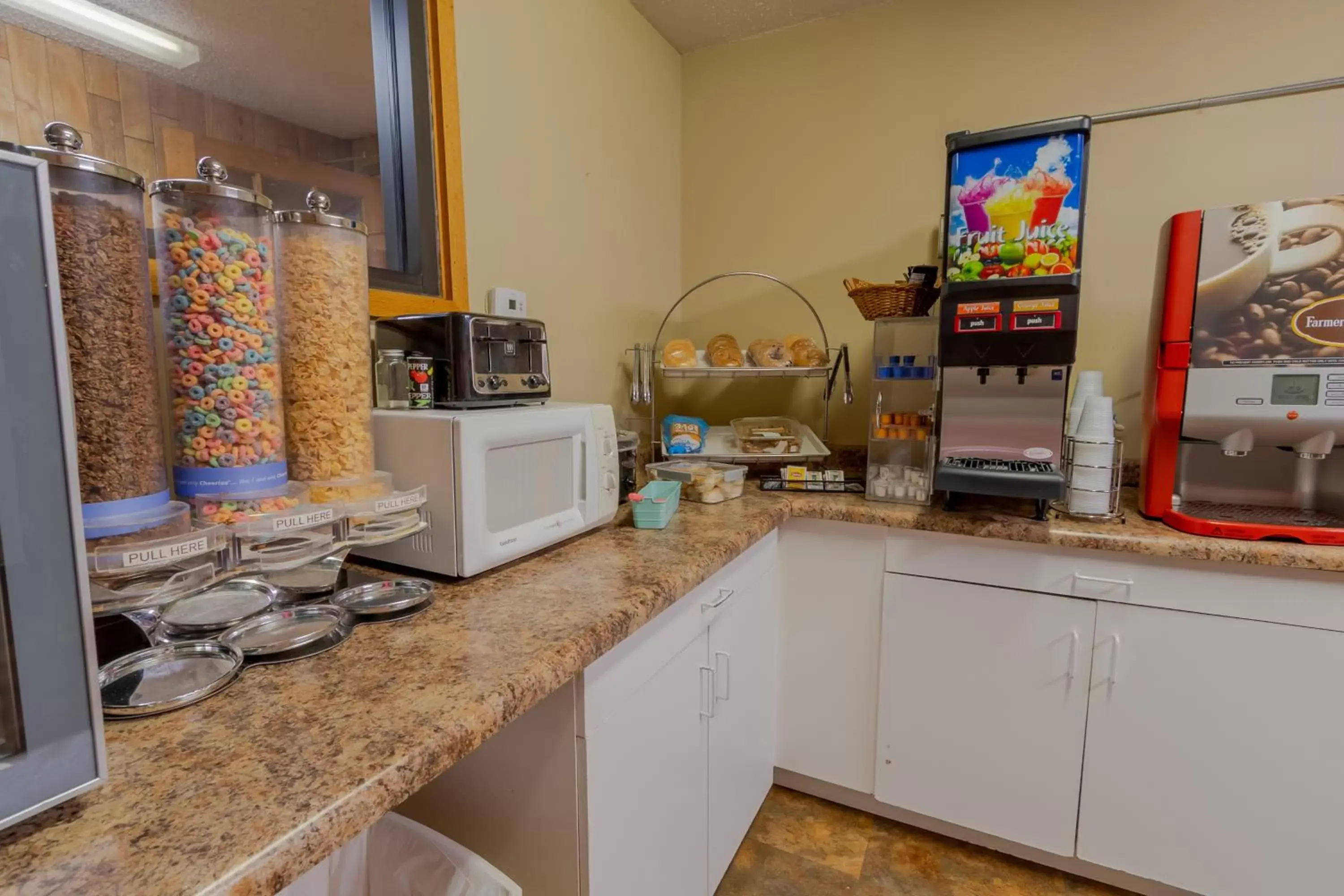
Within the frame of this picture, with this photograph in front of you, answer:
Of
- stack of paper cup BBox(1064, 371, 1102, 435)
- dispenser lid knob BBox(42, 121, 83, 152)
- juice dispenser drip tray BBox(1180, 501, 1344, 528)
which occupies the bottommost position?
juice dispenser drip tray BBox(1180, 501, 1344, 528)

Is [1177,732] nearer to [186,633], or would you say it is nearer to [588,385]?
[588,385]

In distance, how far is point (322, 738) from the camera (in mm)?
581

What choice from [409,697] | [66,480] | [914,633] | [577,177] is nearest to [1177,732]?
[914,633]

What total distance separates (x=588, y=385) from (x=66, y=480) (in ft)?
4.56

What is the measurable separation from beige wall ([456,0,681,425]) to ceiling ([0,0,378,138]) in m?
0.21

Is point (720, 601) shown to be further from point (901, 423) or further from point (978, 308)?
point (978, 308)

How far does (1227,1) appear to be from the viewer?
1.55 m

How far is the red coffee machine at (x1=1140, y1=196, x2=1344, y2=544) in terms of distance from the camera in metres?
1.19

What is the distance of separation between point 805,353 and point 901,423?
374 millimetres

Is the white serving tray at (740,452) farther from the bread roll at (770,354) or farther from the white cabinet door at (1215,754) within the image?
the white cabinet door at (1215,754)

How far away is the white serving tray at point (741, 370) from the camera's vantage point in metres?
1.77

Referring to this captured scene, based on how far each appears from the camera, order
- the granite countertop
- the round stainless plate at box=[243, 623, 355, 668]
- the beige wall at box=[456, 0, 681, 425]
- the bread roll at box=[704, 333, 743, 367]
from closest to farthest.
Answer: the granite countertop
the round stainless plate at box=[243, 623, 355, 668]
the beige wall at box=[456, 0, 681, 425]
the bread roll at box=[704, 333, 743, 367]

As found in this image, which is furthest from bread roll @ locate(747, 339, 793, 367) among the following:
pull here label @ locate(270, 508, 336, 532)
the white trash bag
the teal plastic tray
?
the white trash bag

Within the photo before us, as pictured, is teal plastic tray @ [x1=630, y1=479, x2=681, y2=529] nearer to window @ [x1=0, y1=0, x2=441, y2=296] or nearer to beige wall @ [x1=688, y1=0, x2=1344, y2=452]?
window @ [x1=0, y1=0, x2=441, y2=296]
